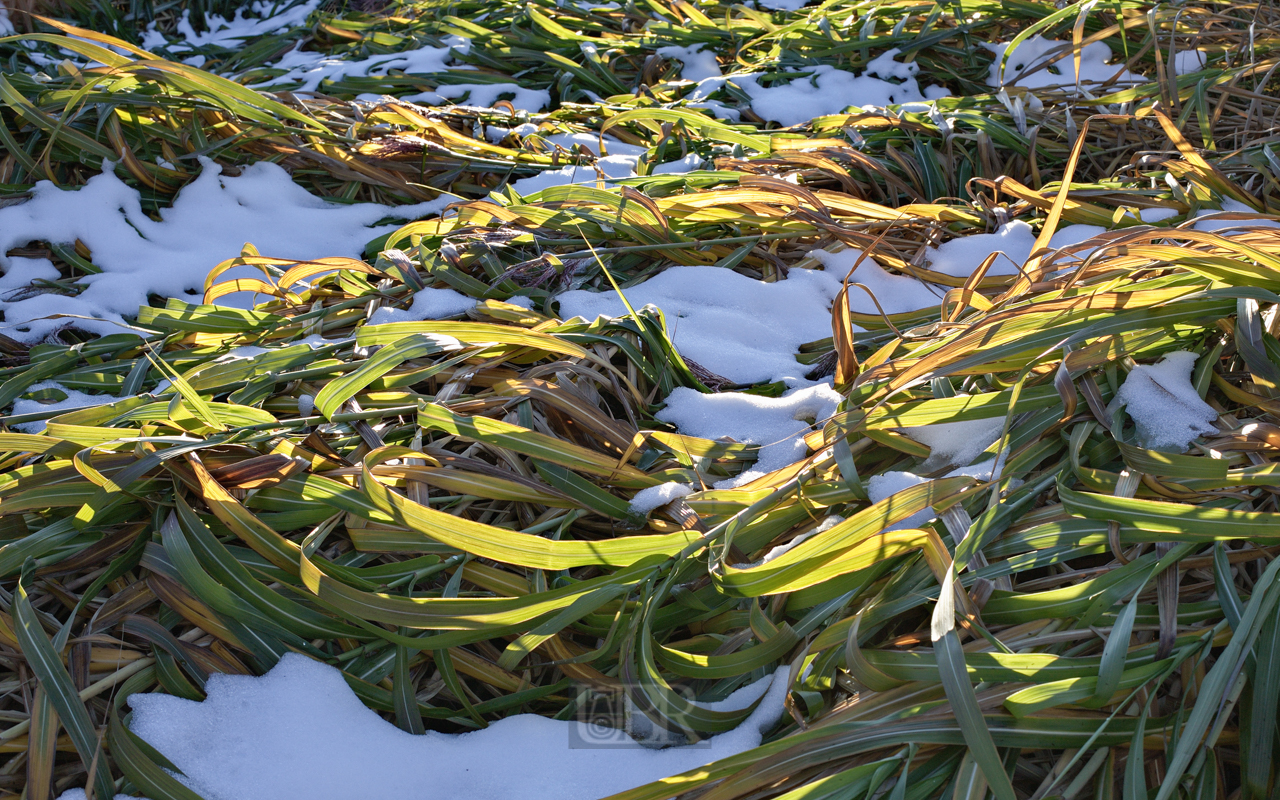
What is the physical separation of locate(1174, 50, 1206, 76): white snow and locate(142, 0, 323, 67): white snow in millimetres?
3332

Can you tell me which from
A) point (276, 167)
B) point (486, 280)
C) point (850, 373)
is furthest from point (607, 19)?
point (850, 373)

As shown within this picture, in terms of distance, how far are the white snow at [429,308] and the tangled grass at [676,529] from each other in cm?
5

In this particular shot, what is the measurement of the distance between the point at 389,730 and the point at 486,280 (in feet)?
2.98

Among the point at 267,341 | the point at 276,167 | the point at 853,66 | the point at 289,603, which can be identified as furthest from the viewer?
the point at 853,66

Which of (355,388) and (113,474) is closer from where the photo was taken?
(113,474)

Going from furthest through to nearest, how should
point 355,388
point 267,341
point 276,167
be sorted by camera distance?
point 276,167 < point 267,341 < point 355,388

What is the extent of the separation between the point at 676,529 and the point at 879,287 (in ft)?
2.42

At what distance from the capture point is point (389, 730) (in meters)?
0.92

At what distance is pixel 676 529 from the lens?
3.41 ft

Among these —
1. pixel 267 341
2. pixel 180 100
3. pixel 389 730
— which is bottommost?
pixel 389 730

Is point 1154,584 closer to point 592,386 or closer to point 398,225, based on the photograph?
point 592,386

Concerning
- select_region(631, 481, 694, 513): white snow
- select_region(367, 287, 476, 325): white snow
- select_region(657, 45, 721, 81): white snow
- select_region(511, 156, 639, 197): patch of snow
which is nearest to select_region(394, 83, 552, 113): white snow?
select_region(657, 45, 721, 81): white snow

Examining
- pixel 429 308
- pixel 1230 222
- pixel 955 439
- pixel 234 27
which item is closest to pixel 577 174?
pixel 429 308

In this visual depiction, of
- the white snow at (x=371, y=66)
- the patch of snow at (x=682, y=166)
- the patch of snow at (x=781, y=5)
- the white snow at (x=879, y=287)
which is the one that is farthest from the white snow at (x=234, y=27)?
the white snow at (x=879, y=287)
